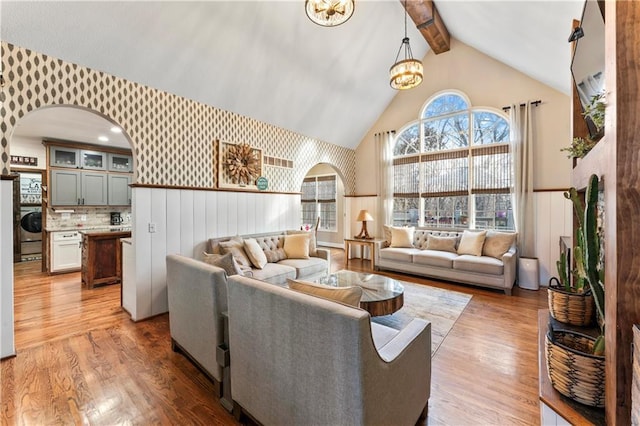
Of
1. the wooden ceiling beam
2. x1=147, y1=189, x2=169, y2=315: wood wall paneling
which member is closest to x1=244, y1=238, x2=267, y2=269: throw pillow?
x1=147, y1=189, x2=169, y2=315: wood wall paneling

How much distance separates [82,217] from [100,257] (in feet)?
7.04

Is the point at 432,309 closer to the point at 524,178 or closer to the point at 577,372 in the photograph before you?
the point at 577,372

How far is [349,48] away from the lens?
421 cm

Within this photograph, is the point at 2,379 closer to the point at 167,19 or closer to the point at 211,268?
the point at 211,268

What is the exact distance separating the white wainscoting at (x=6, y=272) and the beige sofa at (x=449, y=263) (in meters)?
4.91

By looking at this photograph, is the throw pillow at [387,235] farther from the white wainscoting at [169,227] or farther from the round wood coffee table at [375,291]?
the white wainscoting at [169,227]

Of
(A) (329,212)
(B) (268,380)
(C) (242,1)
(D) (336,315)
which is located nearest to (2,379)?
(B) (268,380)

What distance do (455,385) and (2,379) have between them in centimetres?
344

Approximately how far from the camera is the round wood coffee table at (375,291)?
2562 mm

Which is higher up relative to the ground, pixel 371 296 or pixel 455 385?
pixel 371 296

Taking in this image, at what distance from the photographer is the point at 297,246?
14.0ft

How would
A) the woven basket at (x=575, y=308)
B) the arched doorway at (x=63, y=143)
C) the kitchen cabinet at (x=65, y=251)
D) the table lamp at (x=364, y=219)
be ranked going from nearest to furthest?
the woven basket at (x=575, y=308), the arched doorway at (x=63, y=143), the kitchen cabinet at (x=65, y=251), the table lamp at (x=364, y=219)

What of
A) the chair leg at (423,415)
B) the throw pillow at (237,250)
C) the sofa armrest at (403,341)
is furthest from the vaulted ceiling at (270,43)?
the chair leg at (423,415)

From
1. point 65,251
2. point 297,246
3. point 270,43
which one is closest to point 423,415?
point 297,246
